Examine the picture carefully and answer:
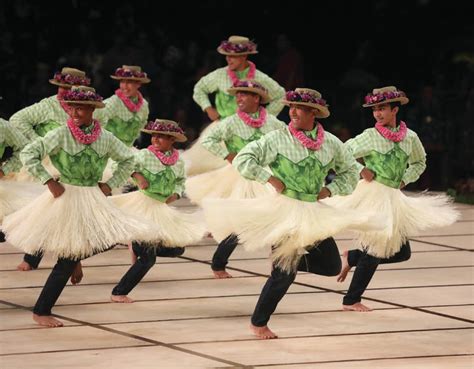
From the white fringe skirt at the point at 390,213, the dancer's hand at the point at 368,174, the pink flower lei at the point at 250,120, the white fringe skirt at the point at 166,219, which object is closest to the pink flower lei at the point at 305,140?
the white fringe skirt at the point at 390,213

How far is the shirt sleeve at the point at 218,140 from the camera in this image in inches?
460

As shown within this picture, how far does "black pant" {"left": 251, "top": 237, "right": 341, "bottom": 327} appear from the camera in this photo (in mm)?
9219

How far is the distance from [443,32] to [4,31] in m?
4.39

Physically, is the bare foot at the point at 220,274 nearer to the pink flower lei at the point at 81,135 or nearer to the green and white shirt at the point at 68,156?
the green and white shirt at the point at 68,156

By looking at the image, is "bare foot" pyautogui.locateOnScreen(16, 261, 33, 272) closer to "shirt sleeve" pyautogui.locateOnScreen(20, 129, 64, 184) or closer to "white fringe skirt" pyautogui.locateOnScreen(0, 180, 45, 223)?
"white fringe skirt" pyautogui.locateOnScreen(0, 180, 45, 223)

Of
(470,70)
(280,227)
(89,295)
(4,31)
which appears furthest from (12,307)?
(470,70)

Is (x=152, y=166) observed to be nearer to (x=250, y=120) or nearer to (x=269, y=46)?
(x=250, y=120)

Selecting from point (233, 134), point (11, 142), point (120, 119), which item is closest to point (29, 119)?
point (120, 119)

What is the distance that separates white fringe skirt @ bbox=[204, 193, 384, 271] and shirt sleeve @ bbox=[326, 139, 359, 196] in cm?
21

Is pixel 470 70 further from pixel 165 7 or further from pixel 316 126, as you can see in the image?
pixel 316 126

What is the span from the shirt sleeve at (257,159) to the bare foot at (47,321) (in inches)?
52.9

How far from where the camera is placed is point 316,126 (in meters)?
9.55

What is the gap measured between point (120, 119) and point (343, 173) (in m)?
3.42

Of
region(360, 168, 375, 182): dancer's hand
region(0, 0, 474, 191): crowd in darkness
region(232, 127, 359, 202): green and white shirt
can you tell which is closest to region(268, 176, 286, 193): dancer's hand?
region(232, 127, 359, 202): green and white shirt
